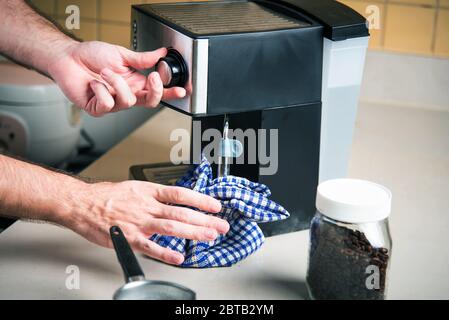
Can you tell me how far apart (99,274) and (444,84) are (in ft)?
3.62

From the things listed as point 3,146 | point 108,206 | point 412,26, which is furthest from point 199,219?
point 3,146

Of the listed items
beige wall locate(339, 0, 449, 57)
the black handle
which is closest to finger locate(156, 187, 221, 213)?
the black handle

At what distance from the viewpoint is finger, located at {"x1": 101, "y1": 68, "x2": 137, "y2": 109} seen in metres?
1.10

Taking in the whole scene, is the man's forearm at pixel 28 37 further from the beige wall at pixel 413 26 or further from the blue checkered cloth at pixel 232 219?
the beige wall at pixel 413 26

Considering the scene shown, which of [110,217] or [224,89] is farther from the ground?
[224,89]

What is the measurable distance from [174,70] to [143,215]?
0.67 ft

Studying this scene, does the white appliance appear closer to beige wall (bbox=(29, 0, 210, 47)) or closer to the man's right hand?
beige wall (bbox=(29, 0, 210, 47))

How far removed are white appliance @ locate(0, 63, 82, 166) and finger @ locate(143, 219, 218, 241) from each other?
1056 mm

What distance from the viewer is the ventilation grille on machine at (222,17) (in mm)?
1032

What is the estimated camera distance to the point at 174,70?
1.00 metres

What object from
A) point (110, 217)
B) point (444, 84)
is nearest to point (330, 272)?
point (110, 217)

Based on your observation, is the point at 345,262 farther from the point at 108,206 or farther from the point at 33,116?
the point at 33,116

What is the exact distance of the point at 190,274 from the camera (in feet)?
3.34

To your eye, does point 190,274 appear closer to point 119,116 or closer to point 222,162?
point 222,162
